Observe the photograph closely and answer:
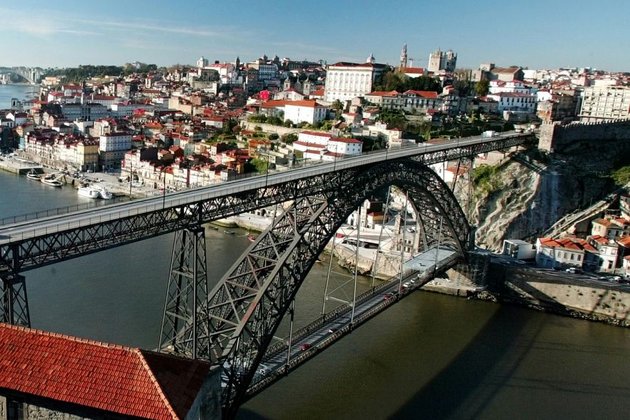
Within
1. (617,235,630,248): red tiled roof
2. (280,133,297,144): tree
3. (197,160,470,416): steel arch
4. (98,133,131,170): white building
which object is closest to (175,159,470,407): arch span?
(197,160,470,416): steel arch

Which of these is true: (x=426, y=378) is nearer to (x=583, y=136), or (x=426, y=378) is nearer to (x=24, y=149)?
(x=583, y=136)

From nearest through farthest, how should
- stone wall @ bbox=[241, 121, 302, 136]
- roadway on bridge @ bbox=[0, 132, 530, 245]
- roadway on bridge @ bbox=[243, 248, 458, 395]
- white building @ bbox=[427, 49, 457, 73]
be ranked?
roadway on bridge @ bbox=[0, 132, 530, 245]
roadway on bridge @ bbox=[243, 248, 458, 395]
stone wall @ bbox=[241, 121, 302, 136]
white building @ bbox=[427, 49, 457, 73]

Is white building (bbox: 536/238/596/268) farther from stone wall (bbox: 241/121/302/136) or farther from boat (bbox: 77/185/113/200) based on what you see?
boat (bbox: 77/185/113/200)

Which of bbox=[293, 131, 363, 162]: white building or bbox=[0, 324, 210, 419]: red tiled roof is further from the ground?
bbox=[293, 131, 363, 162]: white building

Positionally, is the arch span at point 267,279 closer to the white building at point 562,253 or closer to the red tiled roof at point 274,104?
the white building at point 562,253

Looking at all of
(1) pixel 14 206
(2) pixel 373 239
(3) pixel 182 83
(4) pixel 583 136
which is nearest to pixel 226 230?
(2) pixel 373 239

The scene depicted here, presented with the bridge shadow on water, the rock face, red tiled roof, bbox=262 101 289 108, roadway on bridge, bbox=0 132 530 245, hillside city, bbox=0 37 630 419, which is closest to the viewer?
hillside city, bbox=0 37 630 419

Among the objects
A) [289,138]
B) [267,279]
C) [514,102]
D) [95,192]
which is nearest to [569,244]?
[267,279]
